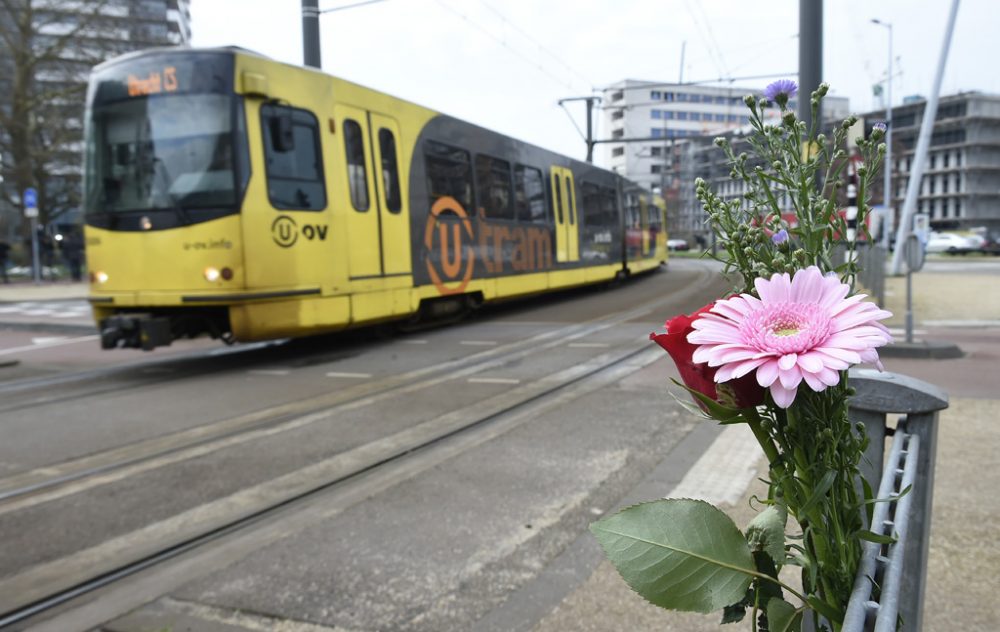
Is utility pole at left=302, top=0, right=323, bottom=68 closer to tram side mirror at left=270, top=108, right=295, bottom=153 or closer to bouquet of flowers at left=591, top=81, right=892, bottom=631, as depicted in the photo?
tram side mirror at left=270, top=108, right=295, bottom=153

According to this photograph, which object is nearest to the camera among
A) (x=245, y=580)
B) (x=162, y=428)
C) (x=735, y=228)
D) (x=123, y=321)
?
(x=735, y=228)

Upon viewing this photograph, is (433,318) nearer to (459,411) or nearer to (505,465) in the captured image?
(459,411)

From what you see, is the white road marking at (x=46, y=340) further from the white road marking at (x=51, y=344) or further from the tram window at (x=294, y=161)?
the tram window at (x=294, y=161)

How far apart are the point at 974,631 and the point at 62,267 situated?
33359 mm

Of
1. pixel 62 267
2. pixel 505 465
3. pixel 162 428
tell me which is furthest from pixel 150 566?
pixel 62 267

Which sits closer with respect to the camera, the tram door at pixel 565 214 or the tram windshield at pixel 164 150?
the tram windshield at pixel 164 150

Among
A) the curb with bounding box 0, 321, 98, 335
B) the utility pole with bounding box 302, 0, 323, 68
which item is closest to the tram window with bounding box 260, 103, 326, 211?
the utility pole with bounding box 302, 0, 323, 68

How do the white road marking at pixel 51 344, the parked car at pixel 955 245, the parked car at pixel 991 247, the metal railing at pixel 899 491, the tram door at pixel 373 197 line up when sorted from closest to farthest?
the metal railing at pixel 899 491
the tram door at pixel 373 197
the white road marking at pixel 51 344
the parked car at pixel 955 245
the parked car at pixel 991 247

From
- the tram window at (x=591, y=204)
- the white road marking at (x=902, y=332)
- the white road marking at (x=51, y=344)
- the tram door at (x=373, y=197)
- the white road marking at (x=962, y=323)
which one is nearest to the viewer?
the tram door at (x=373, y=197)

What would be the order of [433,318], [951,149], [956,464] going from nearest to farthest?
[956,464] < [433,318] < [951,149]

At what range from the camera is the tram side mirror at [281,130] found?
25.4ft

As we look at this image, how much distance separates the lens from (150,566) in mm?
3180

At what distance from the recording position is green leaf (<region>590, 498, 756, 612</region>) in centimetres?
100

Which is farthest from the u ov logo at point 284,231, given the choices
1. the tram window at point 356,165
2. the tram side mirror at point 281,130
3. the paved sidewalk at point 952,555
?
the paved sidewalk at point 952,555
